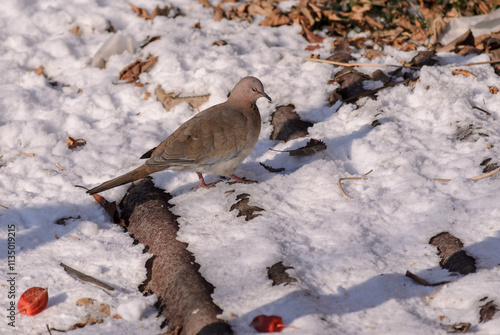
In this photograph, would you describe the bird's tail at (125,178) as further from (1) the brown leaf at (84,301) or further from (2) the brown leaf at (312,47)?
(2) the brown leaf at (312,47)

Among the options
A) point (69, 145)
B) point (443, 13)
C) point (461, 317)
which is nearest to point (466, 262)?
point (461, 317)

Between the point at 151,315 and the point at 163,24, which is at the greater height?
the point at 163,24


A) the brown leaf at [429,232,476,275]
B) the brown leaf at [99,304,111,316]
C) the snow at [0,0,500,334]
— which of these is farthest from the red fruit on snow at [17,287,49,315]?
the brown leaf at [429,232,476,275]

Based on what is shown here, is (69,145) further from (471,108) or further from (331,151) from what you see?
(471,108)

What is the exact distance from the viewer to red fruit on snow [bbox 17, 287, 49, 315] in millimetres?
2947

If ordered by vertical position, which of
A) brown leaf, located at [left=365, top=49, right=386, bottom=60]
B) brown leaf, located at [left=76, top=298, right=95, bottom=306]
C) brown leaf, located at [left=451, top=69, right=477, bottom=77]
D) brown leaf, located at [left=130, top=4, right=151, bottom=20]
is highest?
brown leaf, located at [left=130, top=4, right=151, bottom=20]

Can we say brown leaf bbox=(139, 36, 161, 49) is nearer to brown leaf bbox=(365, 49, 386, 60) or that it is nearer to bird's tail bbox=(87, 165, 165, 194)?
brown leaf bbox=(365, 49, 386, 60)

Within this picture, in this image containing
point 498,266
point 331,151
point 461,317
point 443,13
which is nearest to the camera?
point 461,317

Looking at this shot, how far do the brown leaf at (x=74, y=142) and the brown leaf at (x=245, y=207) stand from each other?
1791 mm

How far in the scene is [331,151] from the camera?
446cm

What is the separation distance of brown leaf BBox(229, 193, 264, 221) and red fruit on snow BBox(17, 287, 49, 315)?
136 cm

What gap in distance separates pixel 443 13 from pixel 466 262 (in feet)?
15.1

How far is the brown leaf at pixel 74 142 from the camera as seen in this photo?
4.81 metres

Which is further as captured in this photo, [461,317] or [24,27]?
[24,27]
